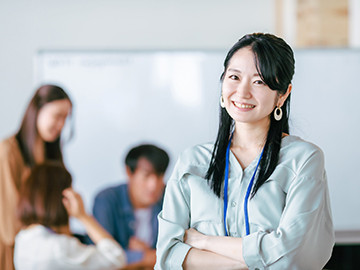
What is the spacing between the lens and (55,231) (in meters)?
3.24

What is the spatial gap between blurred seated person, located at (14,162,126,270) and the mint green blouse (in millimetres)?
1856

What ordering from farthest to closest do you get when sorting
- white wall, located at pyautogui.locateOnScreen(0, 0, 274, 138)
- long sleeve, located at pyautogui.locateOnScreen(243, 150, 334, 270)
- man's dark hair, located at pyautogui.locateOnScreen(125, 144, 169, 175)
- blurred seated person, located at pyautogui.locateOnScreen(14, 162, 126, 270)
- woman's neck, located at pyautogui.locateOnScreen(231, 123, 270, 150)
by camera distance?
white wall, located at pyautogui.locateOnScreen(0, 0, 274, 138) → man's dark hair, located at pyautogui.locateOnScreen(125, 144, 169, 175) → blurred seated person, located at pyautogui.locateOnScreen(14, 162, 126, 270) → woman's neck, located at pyautogui.locateOnScreen(231, 123, 270, 150) → long sleeve, located at pyautogui.locateOnScreen(243, 150, 334, 270)

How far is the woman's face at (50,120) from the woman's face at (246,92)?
2.13 metres

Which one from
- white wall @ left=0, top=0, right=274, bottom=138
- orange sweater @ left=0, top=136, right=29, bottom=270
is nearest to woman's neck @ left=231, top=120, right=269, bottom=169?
orange sweater @ left=0, top=136, right=29, bottom=270

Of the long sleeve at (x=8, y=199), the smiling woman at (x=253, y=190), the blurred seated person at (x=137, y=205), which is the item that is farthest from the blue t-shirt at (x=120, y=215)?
the smiling woman at (x=253, y=190)

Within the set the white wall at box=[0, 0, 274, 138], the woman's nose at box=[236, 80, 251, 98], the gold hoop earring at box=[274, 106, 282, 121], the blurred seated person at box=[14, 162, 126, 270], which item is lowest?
the blurred seated person at box=[14, 162, 126, 270]

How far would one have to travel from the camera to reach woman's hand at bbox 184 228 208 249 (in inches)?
56.5

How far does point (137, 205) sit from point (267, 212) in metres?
2.04

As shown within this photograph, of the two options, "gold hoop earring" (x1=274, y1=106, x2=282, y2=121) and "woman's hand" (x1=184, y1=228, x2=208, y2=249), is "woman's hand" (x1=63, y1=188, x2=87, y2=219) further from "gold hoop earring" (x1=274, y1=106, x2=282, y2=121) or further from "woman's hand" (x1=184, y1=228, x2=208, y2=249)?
"gold hoop earring" (x1=274, y1=106, x2=282, y2=121)

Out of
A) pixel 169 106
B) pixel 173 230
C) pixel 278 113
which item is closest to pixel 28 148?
pixel 169 106

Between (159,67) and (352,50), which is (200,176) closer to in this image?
(159,67)

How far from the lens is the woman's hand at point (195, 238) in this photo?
1.43 m

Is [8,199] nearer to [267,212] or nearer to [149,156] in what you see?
[149,156]

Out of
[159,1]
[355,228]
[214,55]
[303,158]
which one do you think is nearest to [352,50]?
[214,55]
